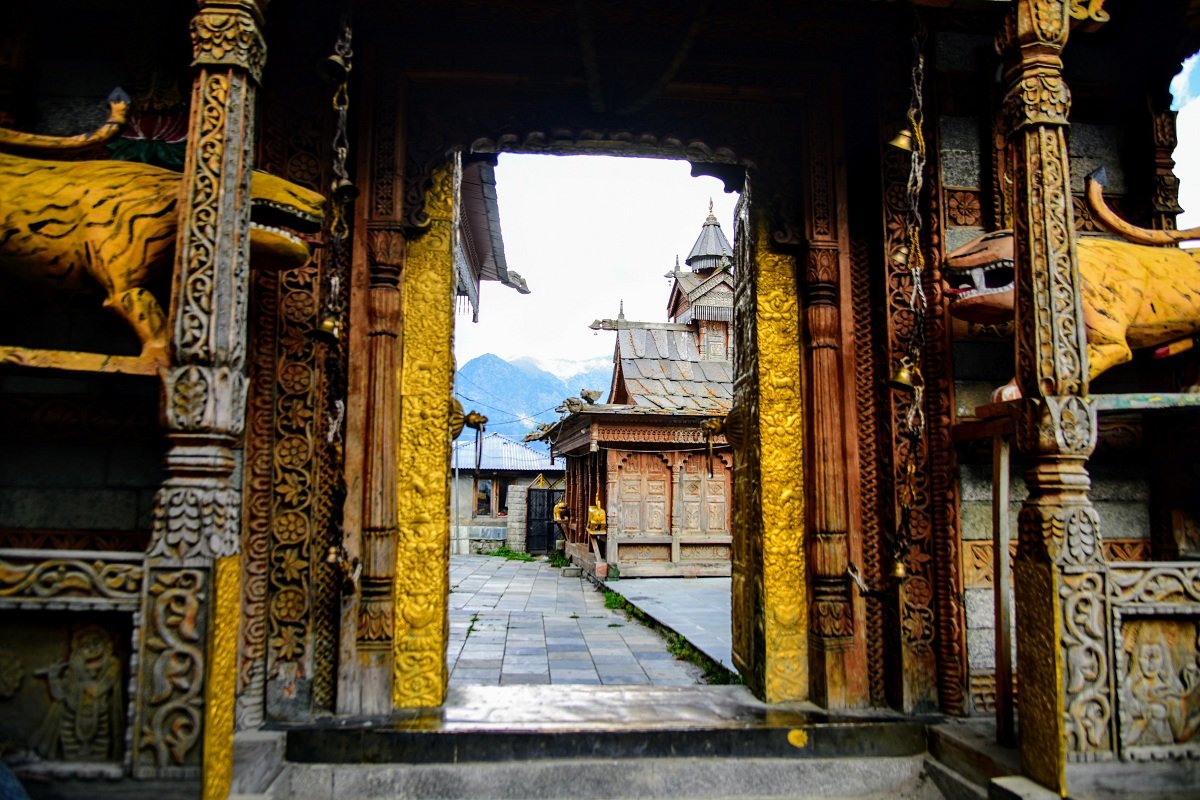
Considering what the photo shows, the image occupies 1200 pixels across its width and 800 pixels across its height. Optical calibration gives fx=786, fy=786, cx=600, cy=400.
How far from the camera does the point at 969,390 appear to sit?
4520 millimetres

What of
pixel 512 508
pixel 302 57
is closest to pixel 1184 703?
pixel 302 57

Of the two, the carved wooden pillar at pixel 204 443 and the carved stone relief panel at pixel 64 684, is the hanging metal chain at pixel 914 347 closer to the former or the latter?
the carved wooden pillar at pixel 204 443

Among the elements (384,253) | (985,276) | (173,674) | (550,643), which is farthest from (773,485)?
(550,643)

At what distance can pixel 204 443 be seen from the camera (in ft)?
9.94

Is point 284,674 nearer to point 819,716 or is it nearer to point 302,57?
point 819,716

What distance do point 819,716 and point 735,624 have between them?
1.39m

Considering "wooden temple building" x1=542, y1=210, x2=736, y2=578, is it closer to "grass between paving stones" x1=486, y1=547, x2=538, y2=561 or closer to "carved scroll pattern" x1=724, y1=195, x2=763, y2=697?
"grass between paving stones" x1=486, y1=547, x2=538, y2=561

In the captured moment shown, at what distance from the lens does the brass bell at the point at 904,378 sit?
406 centimetres

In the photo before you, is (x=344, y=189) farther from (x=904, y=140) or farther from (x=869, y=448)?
(x=869, y=448)

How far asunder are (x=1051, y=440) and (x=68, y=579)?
396cm

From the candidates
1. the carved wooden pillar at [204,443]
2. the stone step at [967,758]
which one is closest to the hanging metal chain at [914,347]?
the stone step at [967,758]

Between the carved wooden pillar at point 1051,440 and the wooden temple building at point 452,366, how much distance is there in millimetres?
16

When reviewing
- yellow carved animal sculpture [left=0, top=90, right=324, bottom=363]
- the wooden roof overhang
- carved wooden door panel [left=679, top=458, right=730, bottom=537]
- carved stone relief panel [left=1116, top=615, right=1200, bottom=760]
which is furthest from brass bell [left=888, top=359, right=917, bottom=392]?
carved wooden door panel [left=679, top=458, right=730, bottom=537]

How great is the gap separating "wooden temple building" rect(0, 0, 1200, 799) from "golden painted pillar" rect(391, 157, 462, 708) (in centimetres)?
2
